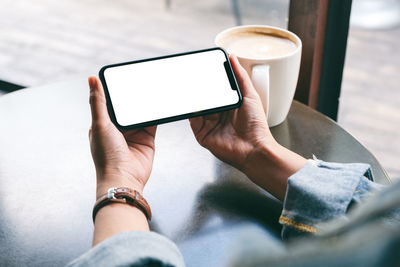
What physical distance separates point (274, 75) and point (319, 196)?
0.74 ft

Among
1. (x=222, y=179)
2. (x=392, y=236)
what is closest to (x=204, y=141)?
(x=222, y=179)

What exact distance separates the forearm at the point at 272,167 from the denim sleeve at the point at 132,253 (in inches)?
7.1

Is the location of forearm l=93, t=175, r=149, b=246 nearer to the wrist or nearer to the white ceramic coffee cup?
the wrist

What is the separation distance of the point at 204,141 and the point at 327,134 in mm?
177

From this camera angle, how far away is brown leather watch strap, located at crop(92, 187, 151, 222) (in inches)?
19.2

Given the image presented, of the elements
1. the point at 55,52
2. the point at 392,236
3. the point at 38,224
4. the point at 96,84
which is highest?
the point at 392,236

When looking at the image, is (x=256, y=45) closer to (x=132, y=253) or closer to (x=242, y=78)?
(x=242, y=78)

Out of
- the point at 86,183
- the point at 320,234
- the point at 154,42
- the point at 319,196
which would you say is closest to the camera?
the point at 320,234

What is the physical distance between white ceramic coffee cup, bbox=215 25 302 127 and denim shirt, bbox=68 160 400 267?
0.15 metres

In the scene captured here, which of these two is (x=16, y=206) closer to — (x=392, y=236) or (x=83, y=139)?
(x=83, y=139)

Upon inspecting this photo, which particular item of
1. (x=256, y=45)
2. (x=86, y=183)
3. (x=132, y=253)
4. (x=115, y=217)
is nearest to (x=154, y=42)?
(x=256, y=45)

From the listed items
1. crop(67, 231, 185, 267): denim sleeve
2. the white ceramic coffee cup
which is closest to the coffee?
the white ceramic coffee cup

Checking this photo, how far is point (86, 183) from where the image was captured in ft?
1.93

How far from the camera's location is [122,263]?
358 millimetres
